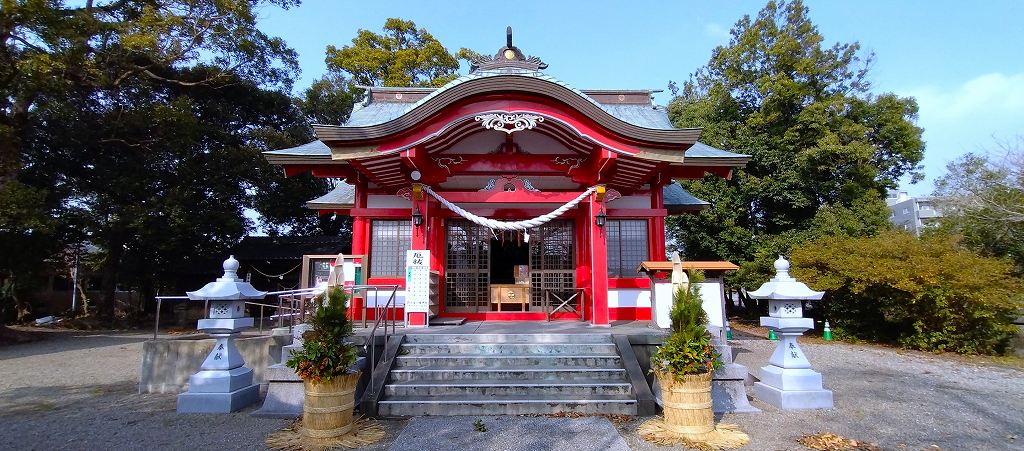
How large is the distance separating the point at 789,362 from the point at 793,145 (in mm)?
13428

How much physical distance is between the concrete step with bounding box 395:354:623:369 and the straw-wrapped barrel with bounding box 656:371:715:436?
1423 millimetres

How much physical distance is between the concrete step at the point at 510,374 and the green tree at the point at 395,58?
60.7 ft

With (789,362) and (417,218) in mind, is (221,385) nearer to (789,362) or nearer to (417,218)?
(417,218)

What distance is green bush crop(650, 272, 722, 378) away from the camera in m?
4.57

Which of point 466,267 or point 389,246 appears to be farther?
point 466,267

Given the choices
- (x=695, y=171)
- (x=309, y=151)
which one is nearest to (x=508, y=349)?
(x=695, y=171)

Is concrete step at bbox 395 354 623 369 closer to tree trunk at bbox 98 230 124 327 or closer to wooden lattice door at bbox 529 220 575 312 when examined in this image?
wooden lattice door at bbox 529 220 575 312

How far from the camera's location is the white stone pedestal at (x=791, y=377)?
5562mm

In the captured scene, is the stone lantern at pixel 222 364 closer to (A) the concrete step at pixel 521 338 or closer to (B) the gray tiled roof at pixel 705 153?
(A) the concrete step at pixel 521 338

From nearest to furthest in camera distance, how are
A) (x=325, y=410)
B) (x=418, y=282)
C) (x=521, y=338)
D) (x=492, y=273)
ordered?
(x=325, y=410) < (x=521, y=338) < (x=418, y=282) < (x=492, y=273)

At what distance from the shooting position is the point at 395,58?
22.7 metres

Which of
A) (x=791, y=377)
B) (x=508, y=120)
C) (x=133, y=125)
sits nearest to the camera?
(x=791, y=377)

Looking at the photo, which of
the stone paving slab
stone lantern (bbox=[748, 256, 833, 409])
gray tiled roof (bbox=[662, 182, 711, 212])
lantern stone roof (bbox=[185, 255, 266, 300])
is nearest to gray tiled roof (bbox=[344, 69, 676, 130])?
gray tiled roof (bbox=[662, 182, 711, 212])

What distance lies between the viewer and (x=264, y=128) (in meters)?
20.2
